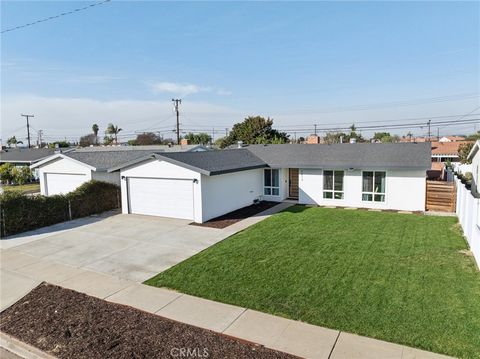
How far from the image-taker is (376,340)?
226 inches

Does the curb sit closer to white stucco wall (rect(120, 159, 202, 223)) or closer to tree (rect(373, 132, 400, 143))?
white stucco wall (rect(120, 159, 202, 223))

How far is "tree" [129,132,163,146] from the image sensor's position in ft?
269

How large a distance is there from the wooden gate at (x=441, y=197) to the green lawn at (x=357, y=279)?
355 cm

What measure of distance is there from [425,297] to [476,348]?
6.15 feet

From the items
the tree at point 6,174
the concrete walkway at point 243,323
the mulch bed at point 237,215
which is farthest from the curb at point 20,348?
the tree at point 6,174

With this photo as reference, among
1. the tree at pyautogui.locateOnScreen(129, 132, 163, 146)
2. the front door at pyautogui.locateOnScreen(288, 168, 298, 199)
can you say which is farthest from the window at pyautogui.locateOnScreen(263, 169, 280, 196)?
the tree at pyautogui.locateOnScreen(129, 132, 163, 146)

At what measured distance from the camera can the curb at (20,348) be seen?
5.70 metres

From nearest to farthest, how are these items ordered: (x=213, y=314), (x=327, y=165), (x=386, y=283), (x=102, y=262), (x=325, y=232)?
(x=213, y=314) < (x=386, y=283) < (x=102, y=262) < (x=325, y=232) < (x=327, y=165)

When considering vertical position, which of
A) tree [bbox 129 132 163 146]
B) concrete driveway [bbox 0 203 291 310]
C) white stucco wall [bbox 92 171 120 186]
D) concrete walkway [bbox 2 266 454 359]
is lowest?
concrete driveway [bbox 0 203 291 310]

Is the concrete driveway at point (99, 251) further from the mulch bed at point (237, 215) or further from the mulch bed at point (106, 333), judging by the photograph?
the mulch bed at point (106, 333)

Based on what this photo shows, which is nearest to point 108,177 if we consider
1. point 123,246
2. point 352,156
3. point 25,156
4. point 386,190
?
point 123,246

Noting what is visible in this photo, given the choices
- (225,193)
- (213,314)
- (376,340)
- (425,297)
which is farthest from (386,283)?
(225,193)

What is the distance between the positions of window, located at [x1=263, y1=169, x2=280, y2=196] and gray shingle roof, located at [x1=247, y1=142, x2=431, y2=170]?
75 cm

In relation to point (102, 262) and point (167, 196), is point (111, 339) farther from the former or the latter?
point (167, 196)
